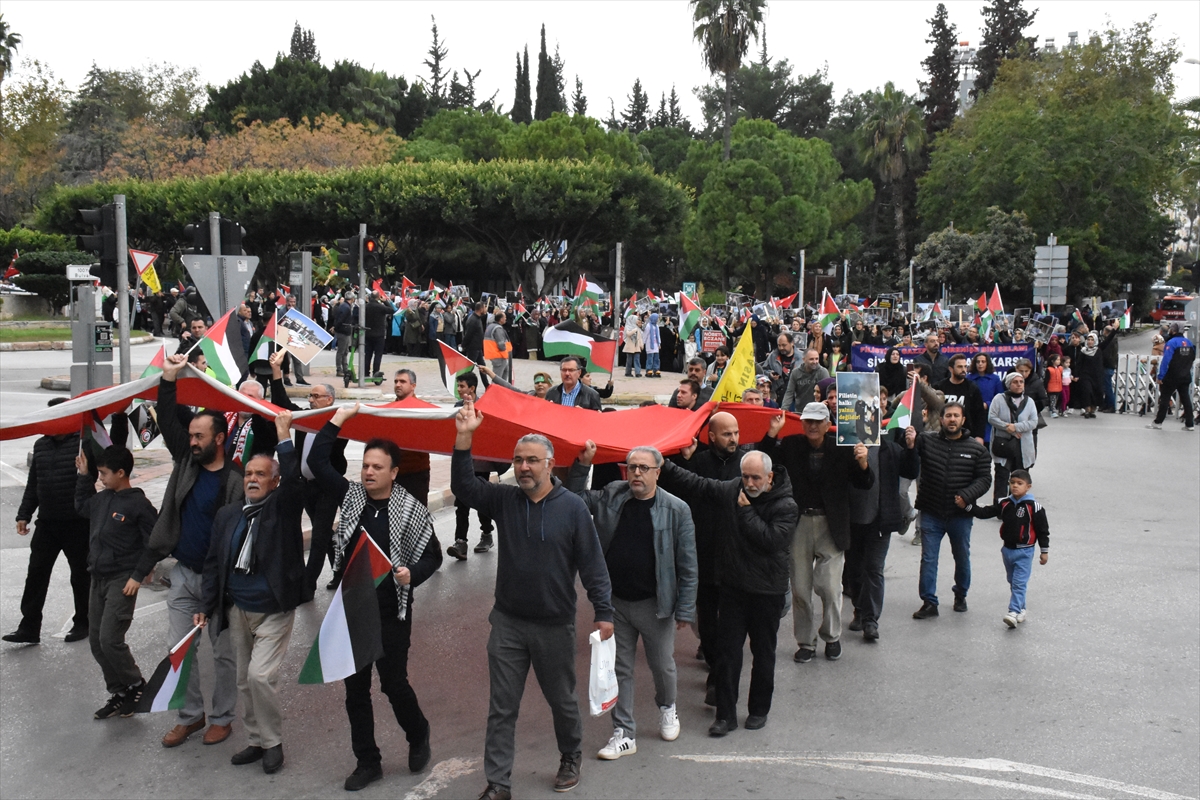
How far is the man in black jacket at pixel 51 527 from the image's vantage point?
7250 mm

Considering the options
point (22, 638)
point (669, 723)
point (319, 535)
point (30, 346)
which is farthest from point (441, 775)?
point (30, 346)

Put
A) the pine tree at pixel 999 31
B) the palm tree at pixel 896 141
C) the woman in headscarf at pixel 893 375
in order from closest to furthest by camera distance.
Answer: the woman in headscarf at pixel 893 375
the palm tree at pixel 896 141
the pine tree at pixel 999 31

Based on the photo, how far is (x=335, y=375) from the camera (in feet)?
78.1

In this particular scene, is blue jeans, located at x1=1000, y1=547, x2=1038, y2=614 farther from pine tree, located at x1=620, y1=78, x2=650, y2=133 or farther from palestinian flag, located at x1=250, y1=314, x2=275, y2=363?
pine tree, located at x1=620, y1=78, x2=650, y2=133

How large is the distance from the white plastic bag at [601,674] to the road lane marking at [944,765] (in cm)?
76

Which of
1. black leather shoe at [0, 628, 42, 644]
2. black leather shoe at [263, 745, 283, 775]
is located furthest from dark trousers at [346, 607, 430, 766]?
black leather shoe at [0, 628, 42, 644]

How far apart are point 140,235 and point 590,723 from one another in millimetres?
43652

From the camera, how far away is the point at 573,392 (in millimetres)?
9820

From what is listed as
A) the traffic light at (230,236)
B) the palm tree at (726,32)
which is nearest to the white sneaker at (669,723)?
the traffic light at (230,236)

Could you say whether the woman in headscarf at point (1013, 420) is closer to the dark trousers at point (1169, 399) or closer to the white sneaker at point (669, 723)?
the white sneaker at point (669, 723)

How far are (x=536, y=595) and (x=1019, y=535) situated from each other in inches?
178

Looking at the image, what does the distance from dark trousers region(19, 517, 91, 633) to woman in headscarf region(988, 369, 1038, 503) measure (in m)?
8.75

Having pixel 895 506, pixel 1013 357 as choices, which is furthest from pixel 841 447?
pixel 1013 357

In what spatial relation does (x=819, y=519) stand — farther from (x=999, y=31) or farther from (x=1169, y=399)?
(x=999, y=31)
